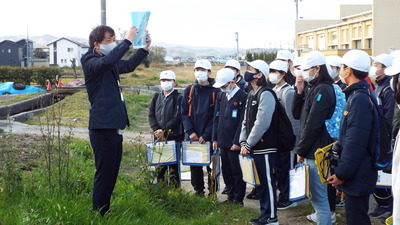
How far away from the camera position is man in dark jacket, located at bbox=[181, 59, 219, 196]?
8064 millimetres

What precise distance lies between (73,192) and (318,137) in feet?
9.69

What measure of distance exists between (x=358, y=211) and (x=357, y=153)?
572 millimetres

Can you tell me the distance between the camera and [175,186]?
303 inches

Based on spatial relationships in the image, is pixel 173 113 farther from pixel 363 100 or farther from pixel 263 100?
pixel 363 100

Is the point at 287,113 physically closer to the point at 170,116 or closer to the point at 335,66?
the point at 335,66

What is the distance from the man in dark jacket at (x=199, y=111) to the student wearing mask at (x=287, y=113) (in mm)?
1028

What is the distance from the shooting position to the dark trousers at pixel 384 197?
23.9ft

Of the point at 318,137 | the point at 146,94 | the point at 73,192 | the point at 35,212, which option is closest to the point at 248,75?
the point at 318,137

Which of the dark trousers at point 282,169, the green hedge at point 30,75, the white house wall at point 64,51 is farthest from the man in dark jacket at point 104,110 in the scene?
the white house wall at point 64,51

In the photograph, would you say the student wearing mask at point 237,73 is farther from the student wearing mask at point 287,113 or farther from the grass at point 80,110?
the grass at point 80,110

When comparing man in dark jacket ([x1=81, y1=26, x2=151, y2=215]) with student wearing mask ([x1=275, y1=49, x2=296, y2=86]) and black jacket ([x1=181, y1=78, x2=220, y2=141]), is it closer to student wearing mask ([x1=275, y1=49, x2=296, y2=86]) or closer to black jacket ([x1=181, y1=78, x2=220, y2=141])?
black jacket ([x1=181, y1=78, x2=220, y2=141])

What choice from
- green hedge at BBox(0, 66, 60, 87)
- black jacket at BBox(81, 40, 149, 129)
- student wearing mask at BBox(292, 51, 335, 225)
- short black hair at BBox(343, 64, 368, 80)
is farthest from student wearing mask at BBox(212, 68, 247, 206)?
green hedge at BBox(0, 66, 60, 87)

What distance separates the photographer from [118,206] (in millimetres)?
6074

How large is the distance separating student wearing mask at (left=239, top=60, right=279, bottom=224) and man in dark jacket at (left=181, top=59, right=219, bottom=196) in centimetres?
146
